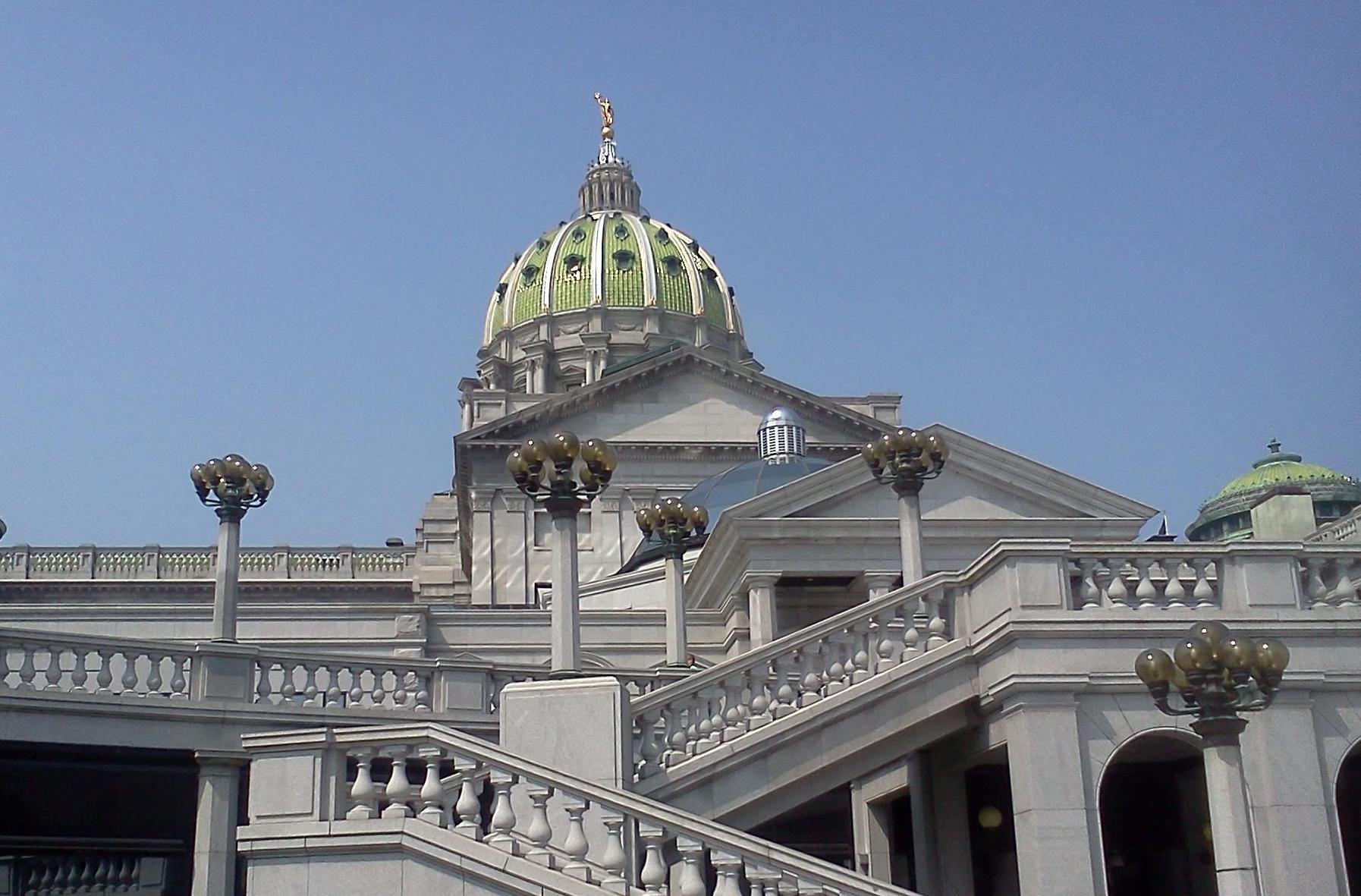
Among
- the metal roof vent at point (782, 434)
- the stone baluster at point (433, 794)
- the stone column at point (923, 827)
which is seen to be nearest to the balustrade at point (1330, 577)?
the stone column at point (923, 827)

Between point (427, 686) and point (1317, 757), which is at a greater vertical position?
point (427, 686)

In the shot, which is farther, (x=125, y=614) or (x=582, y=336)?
(x=582, y=336)

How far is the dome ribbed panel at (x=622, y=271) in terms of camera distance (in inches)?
4983

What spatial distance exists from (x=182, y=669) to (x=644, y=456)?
53.4m

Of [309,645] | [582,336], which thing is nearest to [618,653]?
[309,645]

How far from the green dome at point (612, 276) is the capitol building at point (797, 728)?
9221cm

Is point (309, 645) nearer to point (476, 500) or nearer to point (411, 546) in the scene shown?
point (476, 500)

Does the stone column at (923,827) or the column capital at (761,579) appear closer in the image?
the stone column at (923,827)

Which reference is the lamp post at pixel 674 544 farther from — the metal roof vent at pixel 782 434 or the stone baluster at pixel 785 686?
the metal roof vent at pixel 782 434

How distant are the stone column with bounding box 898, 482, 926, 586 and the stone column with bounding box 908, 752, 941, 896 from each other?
101 inches

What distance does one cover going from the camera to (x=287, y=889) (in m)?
14.7

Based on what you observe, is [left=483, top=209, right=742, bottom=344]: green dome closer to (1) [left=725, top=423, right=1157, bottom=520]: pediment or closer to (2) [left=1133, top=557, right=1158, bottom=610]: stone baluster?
(1) [left=725, top=423, right=1157, bottom=520]: pediment

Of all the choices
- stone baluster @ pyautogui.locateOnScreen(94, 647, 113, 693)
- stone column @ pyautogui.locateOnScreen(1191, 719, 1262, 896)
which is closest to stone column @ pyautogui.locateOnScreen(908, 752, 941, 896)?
stone column @ pyautogui.locateOnScreen(1191, 719, 1262, 896)

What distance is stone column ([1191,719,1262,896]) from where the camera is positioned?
13.7 m
